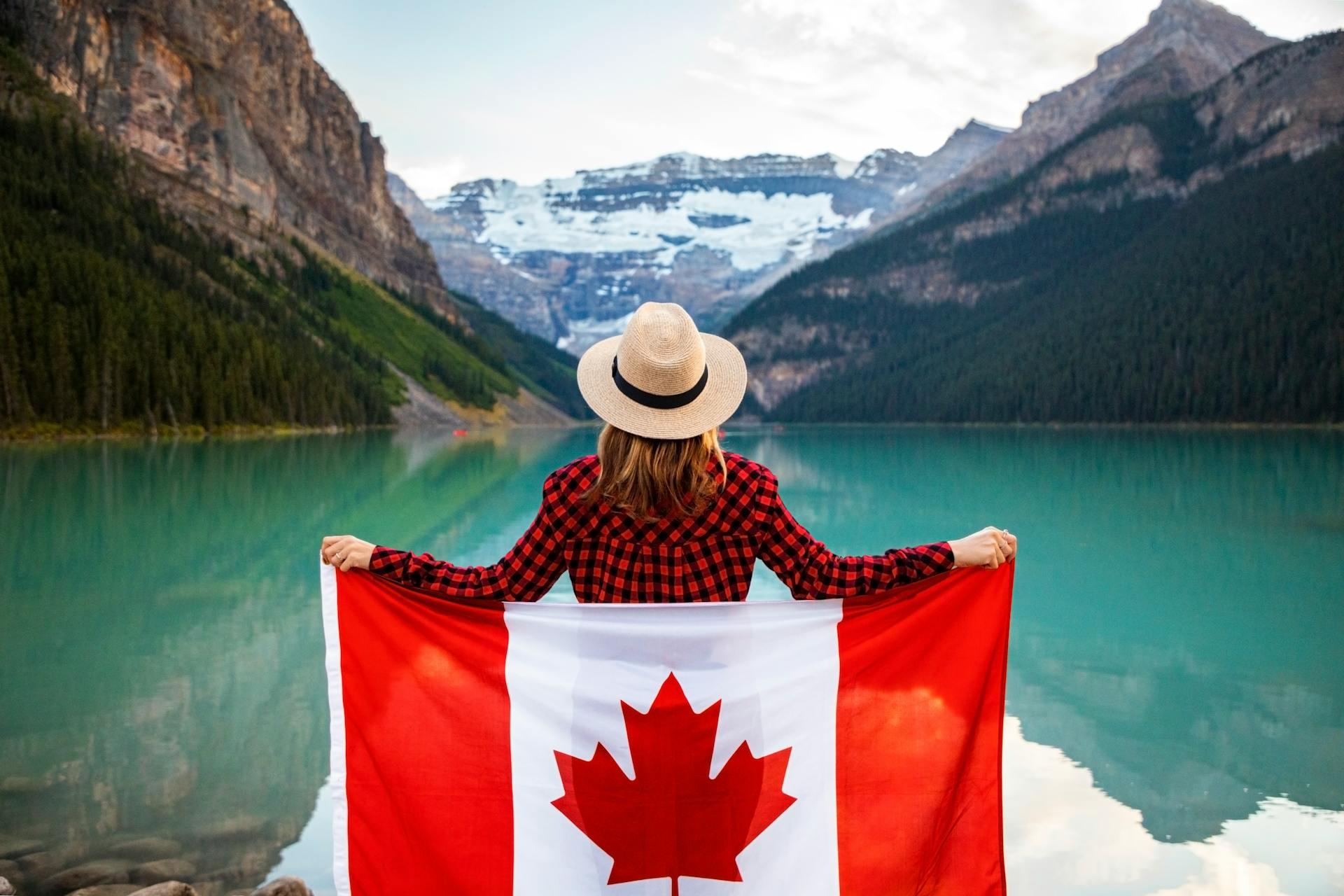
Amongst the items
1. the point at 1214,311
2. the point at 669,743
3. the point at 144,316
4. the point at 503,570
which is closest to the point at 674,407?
the point at 503,570

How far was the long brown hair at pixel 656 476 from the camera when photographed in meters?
3.55

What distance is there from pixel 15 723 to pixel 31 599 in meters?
6.27

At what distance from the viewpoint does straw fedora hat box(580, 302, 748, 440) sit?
11.7ft

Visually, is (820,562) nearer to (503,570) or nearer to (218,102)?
(503,570)

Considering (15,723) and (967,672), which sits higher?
(967,672)

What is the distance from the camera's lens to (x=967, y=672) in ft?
A: 13.8

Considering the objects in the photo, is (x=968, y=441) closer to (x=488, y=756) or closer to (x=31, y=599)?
(x=31, y=599)

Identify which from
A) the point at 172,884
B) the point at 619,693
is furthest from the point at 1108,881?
the point at 172,884

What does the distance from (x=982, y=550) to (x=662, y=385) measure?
1.39 metres

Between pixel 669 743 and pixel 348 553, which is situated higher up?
pixel 348 553

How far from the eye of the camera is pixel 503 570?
12.9 ft

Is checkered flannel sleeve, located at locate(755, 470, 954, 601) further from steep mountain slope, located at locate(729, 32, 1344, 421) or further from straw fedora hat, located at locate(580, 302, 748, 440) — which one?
steep mountain slope, located at locate(729, 32, 1344, 421)

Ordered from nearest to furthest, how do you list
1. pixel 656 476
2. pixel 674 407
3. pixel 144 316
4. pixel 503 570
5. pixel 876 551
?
1. pixel 656 476
2. pixel 674 407
3. pixel 503 570
4. pixel 876 551
5. pixel 144 316

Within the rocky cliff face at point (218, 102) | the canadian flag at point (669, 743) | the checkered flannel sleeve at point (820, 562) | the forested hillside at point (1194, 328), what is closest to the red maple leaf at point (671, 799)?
the canadian flag at point (669, 743)
